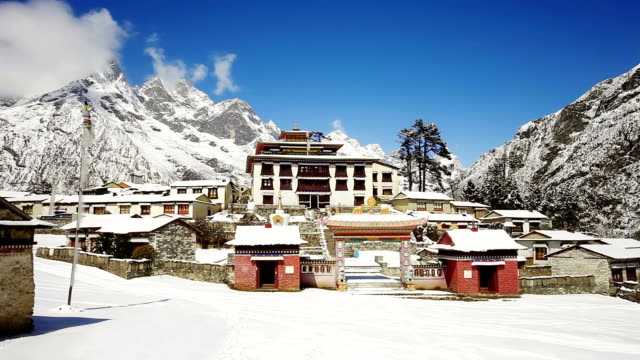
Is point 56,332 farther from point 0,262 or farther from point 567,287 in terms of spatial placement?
point 567,287

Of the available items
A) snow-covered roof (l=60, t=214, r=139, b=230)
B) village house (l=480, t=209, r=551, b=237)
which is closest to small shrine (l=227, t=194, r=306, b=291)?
snow-covered roof (l=60, t=214, r=139, b=230)

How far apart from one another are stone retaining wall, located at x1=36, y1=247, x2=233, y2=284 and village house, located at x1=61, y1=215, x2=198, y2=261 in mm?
3773

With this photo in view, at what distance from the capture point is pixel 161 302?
16281 mm

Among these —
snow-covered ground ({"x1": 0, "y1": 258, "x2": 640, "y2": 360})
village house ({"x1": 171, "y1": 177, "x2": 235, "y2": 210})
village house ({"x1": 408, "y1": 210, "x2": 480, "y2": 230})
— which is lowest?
snow-covered ground ({"x1": 0, "y1": 258, "x2": 640, "y2": 360})

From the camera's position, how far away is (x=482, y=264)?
2302cm

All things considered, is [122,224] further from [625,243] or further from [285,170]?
[625,243]

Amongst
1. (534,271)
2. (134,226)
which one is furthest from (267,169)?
(534,271)

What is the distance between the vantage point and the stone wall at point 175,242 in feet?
99.3

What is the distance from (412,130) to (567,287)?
4675 centimetres

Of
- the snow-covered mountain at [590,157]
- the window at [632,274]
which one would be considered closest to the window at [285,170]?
the snow-covered mountain at [590,157]

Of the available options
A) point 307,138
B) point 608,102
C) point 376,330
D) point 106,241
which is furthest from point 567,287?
point 608,102

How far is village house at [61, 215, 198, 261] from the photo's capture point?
98.6 ft

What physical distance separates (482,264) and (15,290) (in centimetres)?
2178

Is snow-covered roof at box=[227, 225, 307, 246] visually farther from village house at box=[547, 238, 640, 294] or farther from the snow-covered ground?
village house at box=[547, 238, 640, 294]
